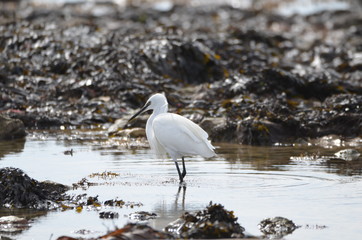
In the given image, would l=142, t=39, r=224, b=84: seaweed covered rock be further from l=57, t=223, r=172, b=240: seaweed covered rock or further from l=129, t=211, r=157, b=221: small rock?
l=57, t=223, r=172, b=240: seaweed covered rock

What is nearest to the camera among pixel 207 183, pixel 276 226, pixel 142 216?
pixel 276 226

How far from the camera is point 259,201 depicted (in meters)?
8.62

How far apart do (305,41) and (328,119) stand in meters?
18.6


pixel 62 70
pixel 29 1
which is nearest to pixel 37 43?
pixel 62 70

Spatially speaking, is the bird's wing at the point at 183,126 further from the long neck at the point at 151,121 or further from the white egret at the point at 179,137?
the long neck at the point at 151,121

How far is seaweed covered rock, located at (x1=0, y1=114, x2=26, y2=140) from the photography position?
14617mm

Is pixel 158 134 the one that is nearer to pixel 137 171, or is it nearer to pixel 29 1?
pixel 137 171

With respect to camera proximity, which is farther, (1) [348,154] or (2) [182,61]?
(2) [182,61]

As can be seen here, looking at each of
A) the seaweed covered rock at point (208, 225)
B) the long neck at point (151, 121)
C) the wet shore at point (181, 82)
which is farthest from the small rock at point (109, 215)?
the wet shore at point (181, 82)

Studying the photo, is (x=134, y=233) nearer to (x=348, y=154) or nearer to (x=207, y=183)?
(x=207, y=183)

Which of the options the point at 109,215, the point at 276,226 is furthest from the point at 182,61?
the point at 276,226

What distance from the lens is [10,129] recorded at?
14.7 m

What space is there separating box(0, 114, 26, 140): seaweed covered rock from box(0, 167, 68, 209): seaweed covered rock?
235 inches

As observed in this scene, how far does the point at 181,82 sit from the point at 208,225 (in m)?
13.1
